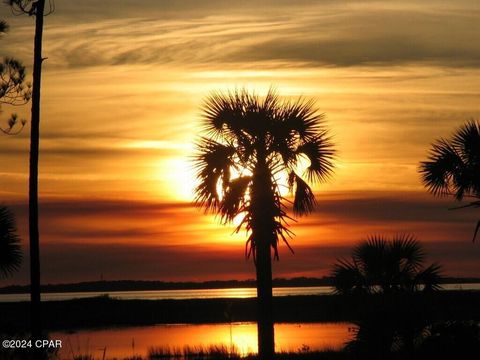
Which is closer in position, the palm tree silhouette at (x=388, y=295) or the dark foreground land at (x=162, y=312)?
the palm tree silhouette at (x=388, y=295)

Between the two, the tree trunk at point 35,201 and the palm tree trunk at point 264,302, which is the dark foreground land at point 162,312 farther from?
the tree trunk at point 35,201

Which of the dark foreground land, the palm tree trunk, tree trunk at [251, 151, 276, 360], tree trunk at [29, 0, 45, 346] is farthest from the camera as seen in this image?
the dark foreground land

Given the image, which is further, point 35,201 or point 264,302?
point 264,302

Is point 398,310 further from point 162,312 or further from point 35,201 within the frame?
point 162,312

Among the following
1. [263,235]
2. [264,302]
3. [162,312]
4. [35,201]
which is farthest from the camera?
[162,312]

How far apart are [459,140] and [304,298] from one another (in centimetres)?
5273

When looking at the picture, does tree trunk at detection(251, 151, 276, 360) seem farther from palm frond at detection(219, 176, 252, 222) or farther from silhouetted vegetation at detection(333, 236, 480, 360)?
silhouetted vegetation at detection(333, 236, 480, 360)

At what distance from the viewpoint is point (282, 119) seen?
33.7 meters

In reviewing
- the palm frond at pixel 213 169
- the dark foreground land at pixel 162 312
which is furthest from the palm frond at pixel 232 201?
the dark foreground land at pixel 162 312

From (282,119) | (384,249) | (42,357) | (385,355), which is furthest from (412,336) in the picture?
(282,119)

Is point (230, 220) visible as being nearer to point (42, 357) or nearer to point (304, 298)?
point (42, 357)

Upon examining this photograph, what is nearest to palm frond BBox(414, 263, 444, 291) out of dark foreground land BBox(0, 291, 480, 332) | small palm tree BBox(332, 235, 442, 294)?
small palm tree BBox(332, 235, 442, 294)

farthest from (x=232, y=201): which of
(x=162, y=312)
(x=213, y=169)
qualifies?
(x=162, y=312)

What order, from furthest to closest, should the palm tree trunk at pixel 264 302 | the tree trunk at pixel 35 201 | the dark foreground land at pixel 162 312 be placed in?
the dark foreground land at pixel 162 312, the palm tree trunk at pixel 264 302, the tree trunk at pixel 35 201
